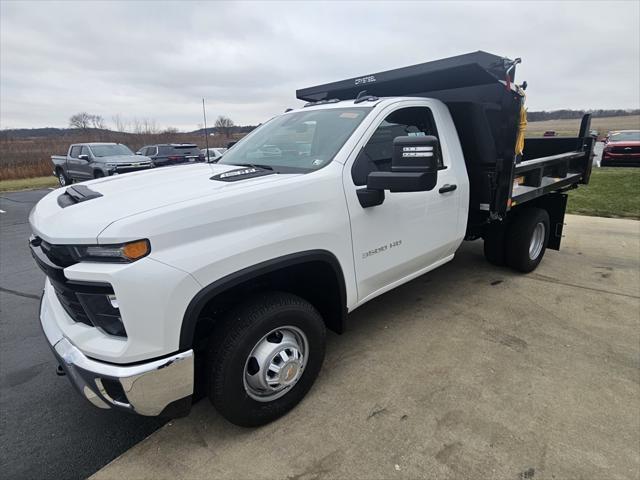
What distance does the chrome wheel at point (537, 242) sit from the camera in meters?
5.08

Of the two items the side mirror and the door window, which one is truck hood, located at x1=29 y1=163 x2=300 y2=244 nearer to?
the door window

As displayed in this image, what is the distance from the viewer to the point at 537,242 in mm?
5203

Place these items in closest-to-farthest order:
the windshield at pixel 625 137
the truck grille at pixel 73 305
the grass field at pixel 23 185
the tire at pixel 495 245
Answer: the truck grille at pixel 73 305, the tire at pixel 495 245, the grass field at pixel 23 185, the windshield at pixel 625 137

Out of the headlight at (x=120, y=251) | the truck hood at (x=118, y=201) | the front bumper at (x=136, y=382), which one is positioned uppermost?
the truck hood at (x=118, y=201)

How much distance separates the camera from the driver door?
9.15 feet

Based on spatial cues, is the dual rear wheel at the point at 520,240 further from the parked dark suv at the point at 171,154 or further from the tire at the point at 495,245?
the parked dark suv at the point at 171,154

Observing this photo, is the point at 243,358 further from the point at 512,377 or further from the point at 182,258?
the point at 512,377

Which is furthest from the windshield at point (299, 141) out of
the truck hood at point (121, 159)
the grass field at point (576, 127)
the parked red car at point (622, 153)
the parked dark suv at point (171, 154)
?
the grass field at point (576, 127)

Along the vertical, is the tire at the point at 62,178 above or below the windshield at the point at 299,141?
below

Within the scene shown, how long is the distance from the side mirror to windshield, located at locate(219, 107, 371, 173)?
1.81 feet

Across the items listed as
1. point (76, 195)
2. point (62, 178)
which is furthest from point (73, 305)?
point (62, 178)

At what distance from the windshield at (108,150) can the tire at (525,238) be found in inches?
623

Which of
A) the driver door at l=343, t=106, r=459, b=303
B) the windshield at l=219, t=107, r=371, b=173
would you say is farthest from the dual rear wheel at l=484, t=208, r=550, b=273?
the windshield at l=219, t=107, r=371, b=173

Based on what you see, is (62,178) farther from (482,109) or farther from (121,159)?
(482,109)
